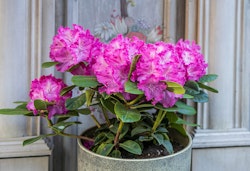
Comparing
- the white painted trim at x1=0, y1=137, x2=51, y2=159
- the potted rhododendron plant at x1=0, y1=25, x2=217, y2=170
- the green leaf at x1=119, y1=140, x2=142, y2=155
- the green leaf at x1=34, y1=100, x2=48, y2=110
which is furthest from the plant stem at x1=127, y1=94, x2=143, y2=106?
the white painted trim at x1=0, y1=137, x2=51, y2=159

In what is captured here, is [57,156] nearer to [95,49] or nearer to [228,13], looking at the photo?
[95,49]

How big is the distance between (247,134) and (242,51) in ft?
0.96

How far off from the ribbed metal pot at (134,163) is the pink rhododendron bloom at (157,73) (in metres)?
0.14

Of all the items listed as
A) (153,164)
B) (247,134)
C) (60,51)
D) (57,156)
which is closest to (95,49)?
(60,51)

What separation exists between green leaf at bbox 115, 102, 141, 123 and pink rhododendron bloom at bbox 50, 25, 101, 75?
0.44 ft

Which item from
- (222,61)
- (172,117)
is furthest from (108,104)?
(222,61)

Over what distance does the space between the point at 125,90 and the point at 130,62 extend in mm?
71

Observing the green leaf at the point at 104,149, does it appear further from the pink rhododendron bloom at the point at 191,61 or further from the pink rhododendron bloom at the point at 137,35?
the pink rhododendron bloom at the point at 137,35

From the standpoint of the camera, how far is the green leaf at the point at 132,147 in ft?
2.63

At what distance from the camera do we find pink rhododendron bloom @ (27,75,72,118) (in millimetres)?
875

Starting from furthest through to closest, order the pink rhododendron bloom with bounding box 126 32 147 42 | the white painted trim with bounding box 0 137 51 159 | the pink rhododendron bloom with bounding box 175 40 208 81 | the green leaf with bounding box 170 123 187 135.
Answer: the pink rhododendron bloom with bounding box 126 32 147 42, the white painted trim with bounding box 0 137 51 159, the green leaf with bounding box 170 123 187 135, the pink rhododendron bloom with bounding box 175 40 208 81

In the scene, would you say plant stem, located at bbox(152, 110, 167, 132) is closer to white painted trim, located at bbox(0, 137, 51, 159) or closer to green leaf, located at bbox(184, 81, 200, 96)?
green leaf, located at bbox(184, 81, 200, 96)

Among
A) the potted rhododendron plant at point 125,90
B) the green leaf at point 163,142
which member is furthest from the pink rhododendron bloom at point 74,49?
the green leaf at point 163,142

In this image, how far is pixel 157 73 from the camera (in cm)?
74
